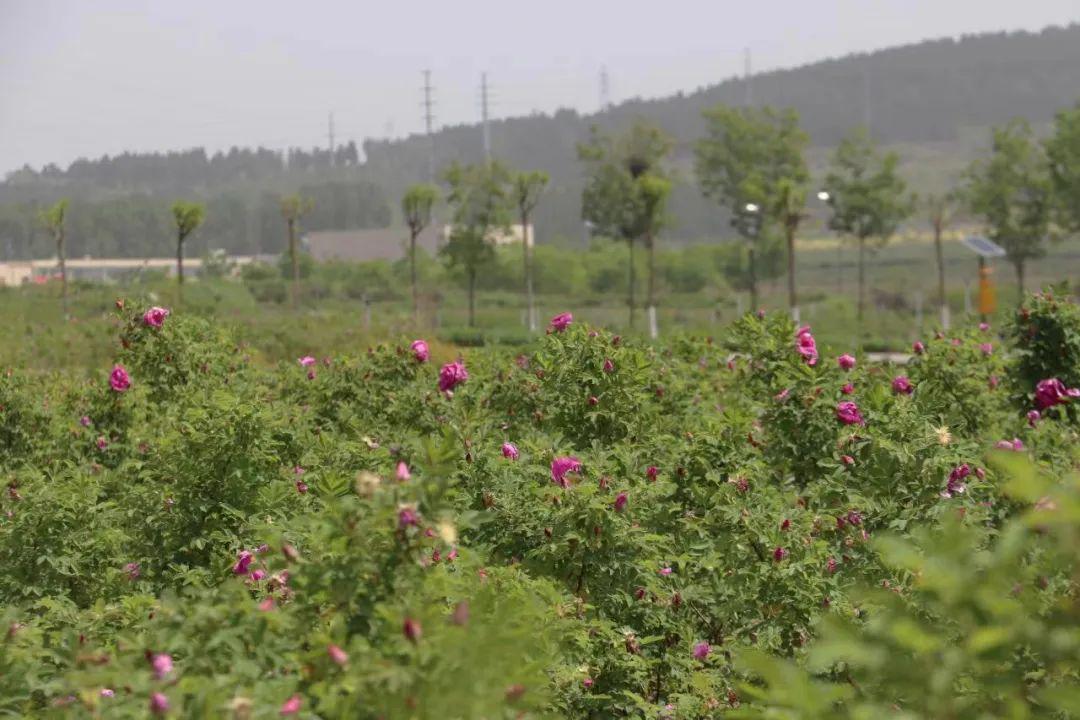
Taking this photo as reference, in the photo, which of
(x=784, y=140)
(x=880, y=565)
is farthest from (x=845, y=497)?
(x=784, y=140)

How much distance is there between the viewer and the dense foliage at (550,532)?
2471 millimetres

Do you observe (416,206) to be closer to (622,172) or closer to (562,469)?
(622,172)

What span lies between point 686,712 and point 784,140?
60.2 m

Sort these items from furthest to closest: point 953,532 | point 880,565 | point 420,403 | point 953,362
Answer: point 953,362 → point 420,403 → point 880,565 → point 953,532

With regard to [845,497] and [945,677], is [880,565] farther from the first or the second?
[945,677]

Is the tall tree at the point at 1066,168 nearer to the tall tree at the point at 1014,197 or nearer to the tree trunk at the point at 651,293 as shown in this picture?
the tall tree at the point at 1014,197

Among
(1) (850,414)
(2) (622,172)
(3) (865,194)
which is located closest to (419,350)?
(1) (850,414)

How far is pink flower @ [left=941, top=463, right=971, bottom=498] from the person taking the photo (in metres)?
5.20

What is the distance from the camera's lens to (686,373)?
29.6ft

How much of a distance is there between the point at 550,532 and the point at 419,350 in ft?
9.56

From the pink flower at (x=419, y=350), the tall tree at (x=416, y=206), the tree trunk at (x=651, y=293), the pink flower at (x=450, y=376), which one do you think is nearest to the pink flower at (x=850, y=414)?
the pink flower at (x=450, y=376)

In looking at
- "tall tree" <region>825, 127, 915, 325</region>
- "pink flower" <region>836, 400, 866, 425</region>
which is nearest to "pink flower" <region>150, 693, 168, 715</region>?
"pink flower" <region>836, 400, 866, 425</region>

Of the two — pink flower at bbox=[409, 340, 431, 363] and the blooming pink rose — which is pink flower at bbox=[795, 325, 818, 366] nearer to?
pink flower at bbox=[409, 340, 431, 363]

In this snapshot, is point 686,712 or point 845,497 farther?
point 845,497
